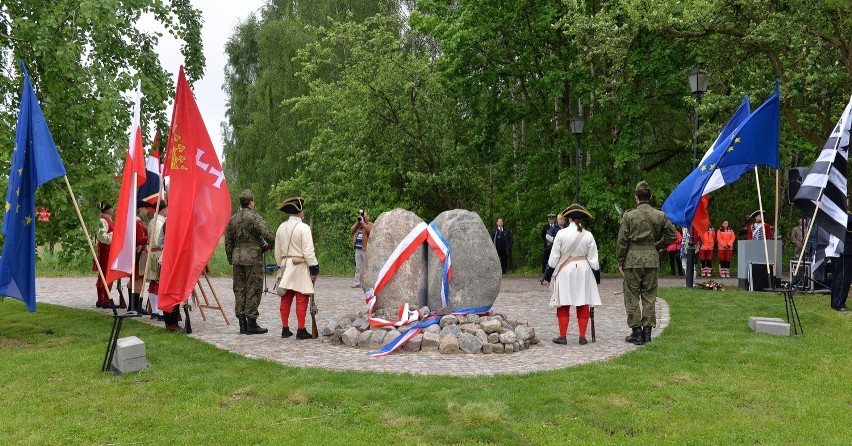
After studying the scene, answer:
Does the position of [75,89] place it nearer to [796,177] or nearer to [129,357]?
[129,357]

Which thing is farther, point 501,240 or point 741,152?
point 501,240

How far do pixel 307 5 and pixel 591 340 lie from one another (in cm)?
3115

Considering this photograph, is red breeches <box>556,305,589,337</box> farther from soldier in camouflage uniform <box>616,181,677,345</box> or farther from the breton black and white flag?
the breton black and white flag

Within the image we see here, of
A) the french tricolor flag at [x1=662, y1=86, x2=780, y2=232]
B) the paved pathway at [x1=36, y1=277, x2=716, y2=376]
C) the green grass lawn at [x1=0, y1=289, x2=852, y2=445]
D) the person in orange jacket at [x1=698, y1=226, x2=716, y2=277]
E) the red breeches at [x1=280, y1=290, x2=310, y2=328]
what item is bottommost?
the green grass lawn at [x1=0, y1=289, x2=852, y2=445]

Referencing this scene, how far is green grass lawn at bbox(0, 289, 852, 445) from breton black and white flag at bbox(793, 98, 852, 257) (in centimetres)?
186

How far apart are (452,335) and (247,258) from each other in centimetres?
357

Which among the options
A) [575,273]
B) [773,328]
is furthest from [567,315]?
[773,328]

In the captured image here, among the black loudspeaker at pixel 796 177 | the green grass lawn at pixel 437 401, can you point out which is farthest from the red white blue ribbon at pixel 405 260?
the black loudspeaker at pixel 796 177

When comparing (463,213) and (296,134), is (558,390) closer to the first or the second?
(463,213)

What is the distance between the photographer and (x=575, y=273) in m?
10.7

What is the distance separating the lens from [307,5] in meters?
38.2

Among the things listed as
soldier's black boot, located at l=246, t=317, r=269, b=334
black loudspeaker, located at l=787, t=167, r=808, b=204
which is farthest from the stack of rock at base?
Answer: black loudspeaker, located at l=787, t=167, r=808, b=204

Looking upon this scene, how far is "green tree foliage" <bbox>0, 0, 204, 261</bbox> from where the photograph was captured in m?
11.0

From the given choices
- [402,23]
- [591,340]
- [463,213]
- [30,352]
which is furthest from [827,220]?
[402,23]
